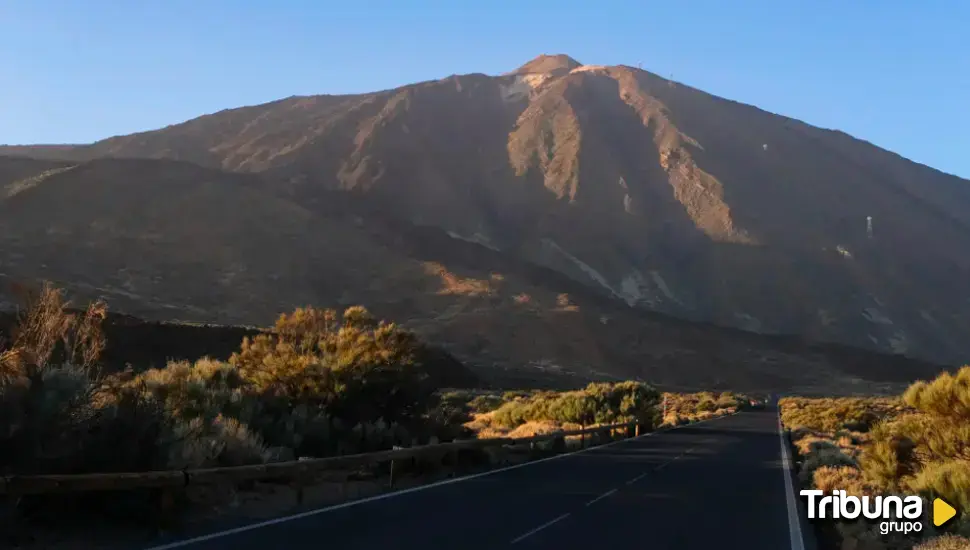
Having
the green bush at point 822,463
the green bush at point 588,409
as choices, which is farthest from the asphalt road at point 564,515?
the green bush at point 588,409

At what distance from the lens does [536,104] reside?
615 feet

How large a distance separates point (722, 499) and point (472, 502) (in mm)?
4869

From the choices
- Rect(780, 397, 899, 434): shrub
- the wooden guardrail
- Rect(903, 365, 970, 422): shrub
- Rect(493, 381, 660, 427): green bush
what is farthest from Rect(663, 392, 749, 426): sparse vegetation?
the wooden guardrail

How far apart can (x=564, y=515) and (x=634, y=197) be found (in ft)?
447

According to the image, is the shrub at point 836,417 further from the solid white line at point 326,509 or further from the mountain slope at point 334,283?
the mountain slope at point 334,283

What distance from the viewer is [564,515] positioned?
11906 millimetres

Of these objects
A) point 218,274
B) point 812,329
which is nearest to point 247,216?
point 218,274

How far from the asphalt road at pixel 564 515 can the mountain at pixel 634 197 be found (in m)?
72.7

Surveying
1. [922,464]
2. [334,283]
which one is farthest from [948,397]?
[334,283]

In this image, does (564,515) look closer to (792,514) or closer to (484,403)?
(792,514)

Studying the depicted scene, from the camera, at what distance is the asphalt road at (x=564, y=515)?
376 inches

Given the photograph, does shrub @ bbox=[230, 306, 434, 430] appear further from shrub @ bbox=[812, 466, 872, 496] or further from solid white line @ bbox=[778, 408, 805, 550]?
shrub @ bbox=[812, 466, 872, 496]

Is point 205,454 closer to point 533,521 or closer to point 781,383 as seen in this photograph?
point 533,521

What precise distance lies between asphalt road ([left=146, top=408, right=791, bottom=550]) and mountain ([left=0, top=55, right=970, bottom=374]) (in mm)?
72726
